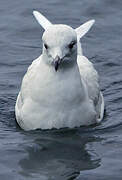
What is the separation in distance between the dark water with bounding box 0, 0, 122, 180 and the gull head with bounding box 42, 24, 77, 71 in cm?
105

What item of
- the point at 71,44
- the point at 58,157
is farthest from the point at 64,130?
the point at 71,44

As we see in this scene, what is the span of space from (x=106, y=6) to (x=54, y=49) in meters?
5.91

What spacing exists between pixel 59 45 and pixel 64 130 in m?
1.28

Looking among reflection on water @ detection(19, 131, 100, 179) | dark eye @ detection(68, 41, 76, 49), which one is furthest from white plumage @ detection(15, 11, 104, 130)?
reflection on water @ detection(19, 131, 100, 179)

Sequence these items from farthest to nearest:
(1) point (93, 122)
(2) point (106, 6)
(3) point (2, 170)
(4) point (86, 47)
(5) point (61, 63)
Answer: (2) point (106, 6)
(4) point (86, 47)
(1) point (93, 122)
(5) point (61, 63)
(3) point (2, 170)

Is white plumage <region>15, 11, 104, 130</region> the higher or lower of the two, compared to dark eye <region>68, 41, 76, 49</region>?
lower

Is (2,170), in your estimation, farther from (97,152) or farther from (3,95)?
(3,95)

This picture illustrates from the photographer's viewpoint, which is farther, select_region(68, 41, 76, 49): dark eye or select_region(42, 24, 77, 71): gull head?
select_region(68, 41, 76, 49): dark eye

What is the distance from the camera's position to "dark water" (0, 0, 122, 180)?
418 inches

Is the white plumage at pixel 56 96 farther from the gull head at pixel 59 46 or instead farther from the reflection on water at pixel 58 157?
the reflection on water at pixel 58 157

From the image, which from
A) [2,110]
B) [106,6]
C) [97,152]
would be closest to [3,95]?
[2,110]

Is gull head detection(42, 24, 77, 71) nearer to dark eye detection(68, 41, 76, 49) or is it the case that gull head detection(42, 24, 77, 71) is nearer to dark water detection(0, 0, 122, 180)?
dark eye detection(68, 41, 76, 49)

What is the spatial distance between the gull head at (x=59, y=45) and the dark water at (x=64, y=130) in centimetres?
105

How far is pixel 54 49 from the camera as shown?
35.9 ft
